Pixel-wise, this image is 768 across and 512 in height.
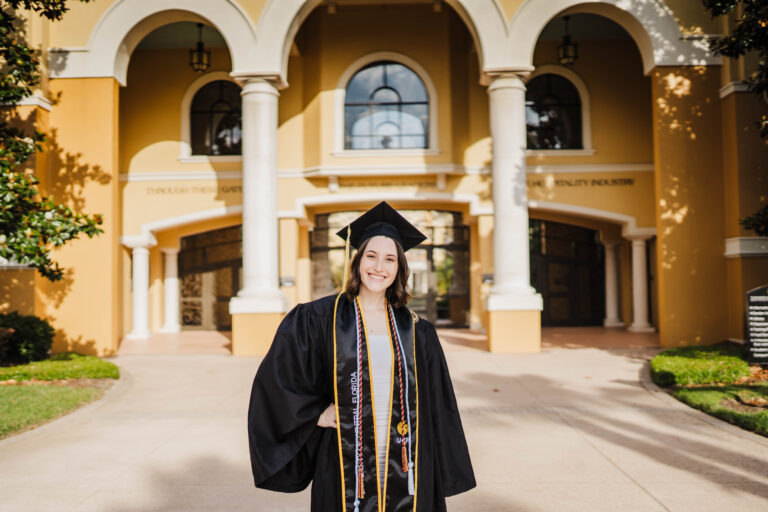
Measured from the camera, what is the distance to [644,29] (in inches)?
484

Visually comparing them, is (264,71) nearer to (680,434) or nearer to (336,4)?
(336,4)

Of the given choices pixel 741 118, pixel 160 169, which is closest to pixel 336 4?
pixel 160 169

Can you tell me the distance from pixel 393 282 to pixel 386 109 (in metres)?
13.5

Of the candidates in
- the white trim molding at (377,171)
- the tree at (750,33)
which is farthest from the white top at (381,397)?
the white trim molding at (377,171)

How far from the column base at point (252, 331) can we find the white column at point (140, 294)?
5102 millimetres

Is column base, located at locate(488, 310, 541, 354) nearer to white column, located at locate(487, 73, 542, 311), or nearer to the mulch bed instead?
white column, located at locate(487, 73, 542, 311)

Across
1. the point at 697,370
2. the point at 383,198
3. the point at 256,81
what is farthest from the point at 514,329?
the point at 256,81

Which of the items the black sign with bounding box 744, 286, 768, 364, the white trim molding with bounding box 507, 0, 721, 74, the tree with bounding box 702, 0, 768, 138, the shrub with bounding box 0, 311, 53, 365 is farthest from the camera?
the white trim molding with bounding box 507, 0, 721, 74

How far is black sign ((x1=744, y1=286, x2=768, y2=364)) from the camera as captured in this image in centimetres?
805

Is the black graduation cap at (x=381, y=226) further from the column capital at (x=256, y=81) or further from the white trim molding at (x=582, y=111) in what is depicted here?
the white trim molding at (x=582, y=111)

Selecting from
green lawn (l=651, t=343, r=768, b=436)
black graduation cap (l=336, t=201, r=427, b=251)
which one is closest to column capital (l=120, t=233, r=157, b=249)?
green lawn (l=651, t=343, r=768, b=436)

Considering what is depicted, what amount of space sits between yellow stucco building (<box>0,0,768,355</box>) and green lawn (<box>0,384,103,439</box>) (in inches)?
160

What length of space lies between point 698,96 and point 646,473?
10.1 metres

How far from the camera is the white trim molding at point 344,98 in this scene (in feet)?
50.9
